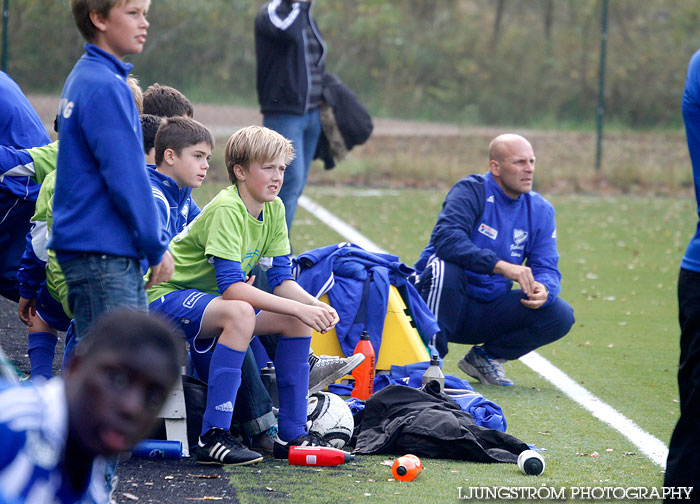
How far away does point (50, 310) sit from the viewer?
4.71m

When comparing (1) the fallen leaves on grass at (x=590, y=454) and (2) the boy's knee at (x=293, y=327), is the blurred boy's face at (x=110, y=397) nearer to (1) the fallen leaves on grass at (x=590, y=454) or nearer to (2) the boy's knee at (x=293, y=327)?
(2) the boy's knee at (x=293, y=327)

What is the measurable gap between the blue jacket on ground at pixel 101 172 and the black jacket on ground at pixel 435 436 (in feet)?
5.37

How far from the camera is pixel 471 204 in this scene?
6.34 metres

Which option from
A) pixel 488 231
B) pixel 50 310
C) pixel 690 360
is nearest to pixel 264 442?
pixel 50 310

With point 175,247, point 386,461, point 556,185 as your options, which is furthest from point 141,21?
point 556,185

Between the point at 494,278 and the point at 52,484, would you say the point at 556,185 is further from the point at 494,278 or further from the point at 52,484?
the point at 52,484

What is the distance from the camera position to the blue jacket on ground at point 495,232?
627 cm

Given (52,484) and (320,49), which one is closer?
(52,484)

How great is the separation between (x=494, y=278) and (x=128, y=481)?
3.13 metres

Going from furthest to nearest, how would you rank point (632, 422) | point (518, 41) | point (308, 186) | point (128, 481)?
point (518, 41)
point (308, 186)
point (632, 422)
point (128, 481)

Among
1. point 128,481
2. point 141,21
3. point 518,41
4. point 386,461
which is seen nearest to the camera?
point 141,21

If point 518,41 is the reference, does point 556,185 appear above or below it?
below

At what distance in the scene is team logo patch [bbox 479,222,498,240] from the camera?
6332 millimetres

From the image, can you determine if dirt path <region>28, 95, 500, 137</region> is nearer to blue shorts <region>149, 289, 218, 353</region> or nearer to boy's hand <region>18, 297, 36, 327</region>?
boy's hand <region>18, 297, 36, 327</region>
